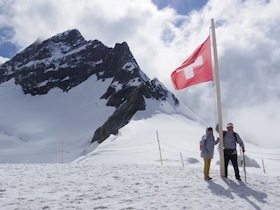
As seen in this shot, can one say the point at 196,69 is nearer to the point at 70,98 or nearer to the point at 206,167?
the point at 206,167

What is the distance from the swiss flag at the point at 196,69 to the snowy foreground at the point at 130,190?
3189 mm

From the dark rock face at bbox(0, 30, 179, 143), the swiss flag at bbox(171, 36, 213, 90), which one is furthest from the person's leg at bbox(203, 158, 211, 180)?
the dark rock face at bbox(0, 30, 179, 143)

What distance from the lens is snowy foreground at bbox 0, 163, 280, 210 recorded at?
28.7 feet

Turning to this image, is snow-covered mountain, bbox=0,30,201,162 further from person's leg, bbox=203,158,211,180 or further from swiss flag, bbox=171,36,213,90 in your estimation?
person's leg, bbox=203,158,211,180

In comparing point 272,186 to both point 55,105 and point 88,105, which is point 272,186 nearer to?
point 88,105

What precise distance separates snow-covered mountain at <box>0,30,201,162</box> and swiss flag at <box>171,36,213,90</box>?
45.0m

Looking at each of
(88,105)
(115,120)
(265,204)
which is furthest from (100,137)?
(265,204)

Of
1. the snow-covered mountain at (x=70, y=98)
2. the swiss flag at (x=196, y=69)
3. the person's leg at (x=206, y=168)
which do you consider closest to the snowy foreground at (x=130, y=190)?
the person's leg at (x=206, y=168)

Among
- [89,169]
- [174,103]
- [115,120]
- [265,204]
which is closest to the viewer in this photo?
[265,204]

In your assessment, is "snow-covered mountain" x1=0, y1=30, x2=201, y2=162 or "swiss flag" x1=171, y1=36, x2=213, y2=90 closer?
"swiss flag" x1=171, y1=36, x2=213, y2=90

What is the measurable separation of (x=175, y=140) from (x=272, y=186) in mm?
30857

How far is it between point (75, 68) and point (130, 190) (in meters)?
129

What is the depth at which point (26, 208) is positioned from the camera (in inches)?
326

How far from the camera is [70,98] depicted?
403 feet
